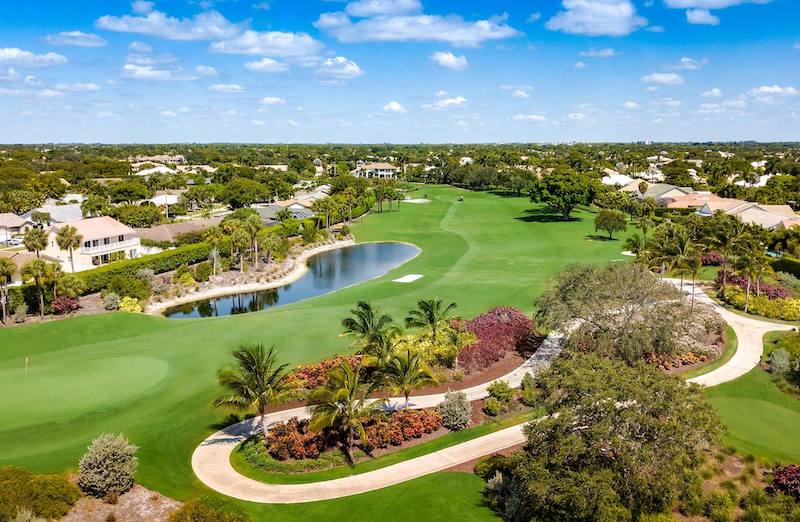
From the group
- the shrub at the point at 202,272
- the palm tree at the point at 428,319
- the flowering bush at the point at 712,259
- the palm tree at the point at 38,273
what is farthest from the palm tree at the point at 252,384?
the flowering bush at the point at 712,259

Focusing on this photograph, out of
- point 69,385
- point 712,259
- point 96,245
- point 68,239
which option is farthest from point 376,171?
point 69,385

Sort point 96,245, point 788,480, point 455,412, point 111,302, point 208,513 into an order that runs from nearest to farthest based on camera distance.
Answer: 1. point 208,513
2. point 788,480
3. point 455,412
4. point 111,302
5. point 96,245

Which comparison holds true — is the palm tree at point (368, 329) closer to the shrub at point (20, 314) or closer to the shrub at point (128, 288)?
the shrub at point (128, 288)

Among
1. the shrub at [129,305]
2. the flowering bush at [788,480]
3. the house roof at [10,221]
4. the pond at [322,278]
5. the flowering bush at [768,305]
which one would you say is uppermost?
the house roof at [10,221]

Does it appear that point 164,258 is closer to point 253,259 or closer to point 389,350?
point 253,259

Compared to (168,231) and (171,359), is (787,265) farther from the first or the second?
(168,231)

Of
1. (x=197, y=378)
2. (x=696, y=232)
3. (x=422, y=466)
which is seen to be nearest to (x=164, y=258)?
(x=197, y=378)

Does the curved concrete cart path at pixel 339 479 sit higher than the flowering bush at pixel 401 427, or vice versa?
the flowering bush at pixel 401 427
